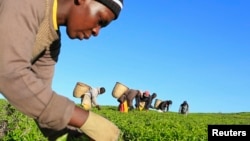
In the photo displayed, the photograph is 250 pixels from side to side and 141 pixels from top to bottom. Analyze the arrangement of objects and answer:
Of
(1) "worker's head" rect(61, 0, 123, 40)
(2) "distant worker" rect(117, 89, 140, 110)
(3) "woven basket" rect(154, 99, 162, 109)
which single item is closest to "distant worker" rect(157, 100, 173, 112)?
(3) "woven basket" rect(154, 99, 162, 109)

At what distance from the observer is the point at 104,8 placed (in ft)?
9.36

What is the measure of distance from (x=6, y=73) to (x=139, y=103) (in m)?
27.8

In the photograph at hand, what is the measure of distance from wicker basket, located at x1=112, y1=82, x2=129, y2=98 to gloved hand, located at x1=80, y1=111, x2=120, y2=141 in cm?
2704

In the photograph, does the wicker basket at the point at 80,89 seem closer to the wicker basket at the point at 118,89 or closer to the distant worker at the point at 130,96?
the wicker basket at the point at 118,89

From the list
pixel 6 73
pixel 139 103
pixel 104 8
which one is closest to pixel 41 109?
pixel 6 73

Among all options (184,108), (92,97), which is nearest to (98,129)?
(92,97)

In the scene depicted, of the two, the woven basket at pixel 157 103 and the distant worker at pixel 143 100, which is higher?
the woven basket at pixel 157 103

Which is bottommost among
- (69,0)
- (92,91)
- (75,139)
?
(75,139)

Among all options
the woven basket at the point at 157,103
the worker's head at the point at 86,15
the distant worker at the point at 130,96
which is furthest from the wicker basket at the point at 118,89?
the worker's head at the point at 86,15

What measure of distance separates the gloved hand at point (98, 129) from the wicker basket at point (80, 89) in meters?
25.8

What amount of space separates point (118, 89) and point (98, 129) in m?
27.5

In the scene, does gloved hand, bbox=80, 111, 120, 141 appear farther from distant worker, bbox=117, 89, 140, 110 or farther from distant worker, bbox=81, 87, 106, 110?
distant worker, bbox=117, 89, 140, 110

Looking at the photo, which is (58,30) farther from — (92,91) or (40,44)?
(92,91)

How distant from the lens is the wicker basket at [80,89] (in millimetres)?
28661
